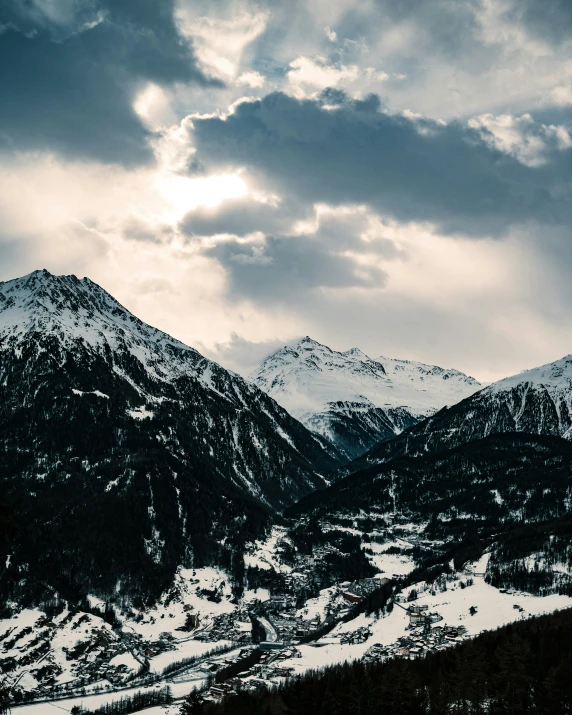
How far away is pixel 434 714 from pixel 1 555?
13187 cm

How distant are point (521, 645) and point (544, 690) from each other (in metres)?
25.6

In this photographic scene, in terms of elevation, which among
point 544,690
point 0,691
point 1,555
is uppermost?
point 1,555

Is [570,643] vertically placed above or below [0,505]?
below

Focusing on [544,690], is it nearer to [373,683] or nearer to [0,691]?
[373,683]

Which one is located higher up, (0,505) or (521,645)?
(0,505)

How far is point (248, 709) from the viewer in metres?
165

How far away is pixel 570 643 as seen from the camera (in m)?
195

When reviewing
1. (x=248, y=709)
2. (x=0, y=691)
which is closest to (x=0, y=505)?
(x=0, y=691)

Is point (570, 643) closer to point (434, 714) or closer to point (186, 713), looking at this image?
point (434, 714)

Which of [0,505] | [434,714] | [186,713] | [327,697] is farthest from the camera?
[186,713]

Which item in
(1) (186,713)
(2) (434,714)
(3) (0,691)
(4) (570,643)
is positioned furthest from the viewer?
(4) (570,643)

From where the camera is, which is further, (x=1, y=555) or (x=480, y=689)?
(x=480, y=689)

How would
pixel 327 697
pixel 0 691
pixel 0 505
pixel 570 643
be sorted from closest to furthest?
pixel 0 505 → pixel 0 691 → pixel 327 697 → pixel 570 643

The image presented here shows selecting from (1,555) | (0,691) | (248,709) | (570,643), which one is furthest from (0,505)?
(570,643)
